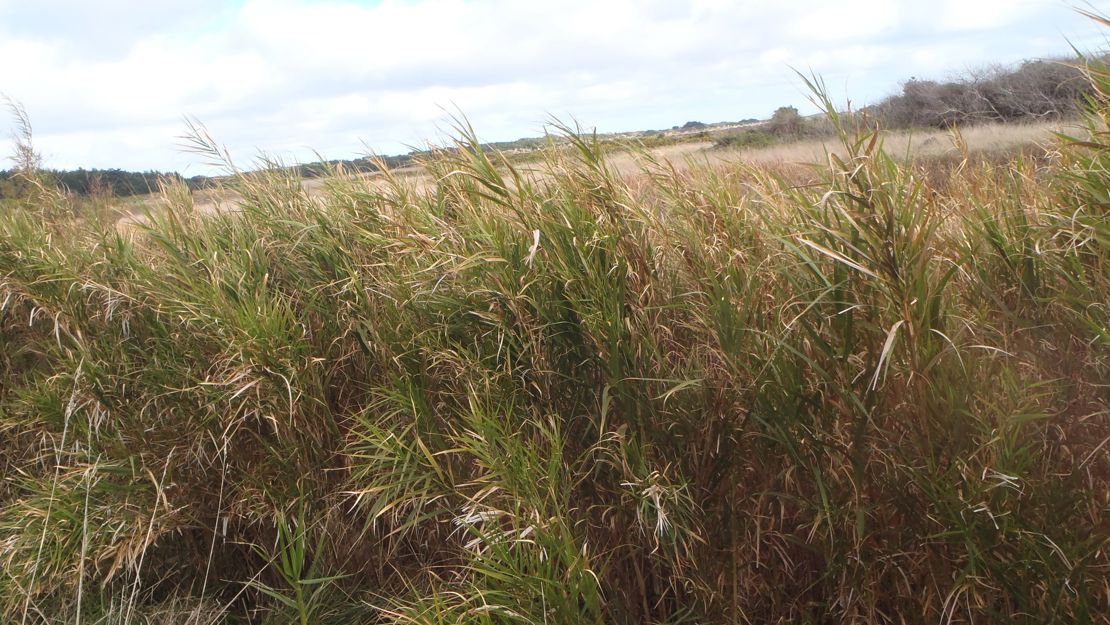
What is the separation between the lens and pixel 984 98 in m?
12.8

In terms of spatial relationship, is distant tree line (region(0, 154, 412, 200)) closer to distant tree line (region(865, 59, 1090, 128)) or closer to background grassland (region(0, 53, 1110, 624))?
background grassland (region(0, 53, 1110, 624))

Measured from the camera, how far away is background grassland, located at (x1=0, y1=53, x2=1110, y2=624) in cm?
278

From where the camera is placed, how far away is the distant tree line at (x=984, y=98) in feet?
41.4

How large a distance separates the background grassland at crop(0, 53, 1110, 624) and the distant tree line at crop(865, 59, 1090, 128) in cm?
961

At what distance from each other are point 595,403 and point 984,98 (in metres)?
11.7

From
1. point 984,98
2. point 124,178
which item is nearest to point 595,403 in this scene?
point 124,178

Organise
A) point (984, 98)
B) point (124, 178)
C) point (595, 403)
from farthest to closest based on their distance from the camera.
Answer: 1. point (984, 98)
2. point (124, 178)
3. point (595, 403)

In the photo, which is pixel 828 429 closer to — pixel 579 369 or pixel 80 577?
pixel 579 369

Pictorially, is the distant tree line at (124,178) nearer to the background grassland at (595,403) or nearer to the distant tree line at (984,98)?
the background grassland at (595,403)

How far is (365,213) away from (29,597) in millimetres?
2213

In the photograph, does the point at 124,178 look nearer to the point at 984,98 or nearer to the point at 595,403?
the point at 595,403

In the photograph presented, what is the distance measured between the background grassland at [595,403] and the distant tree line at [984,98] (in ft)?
31.5

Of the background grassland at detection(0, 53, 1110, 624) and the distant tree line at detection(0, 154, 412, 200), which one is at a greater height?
the distant tree line at detection(0, 154, 412, 200)

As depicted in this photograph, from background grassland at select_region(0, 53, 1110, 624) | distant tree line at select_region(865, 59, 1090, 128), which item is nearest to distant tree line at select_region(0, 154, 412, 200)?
background grassland at select_region(0, 53, 1110, 624)
